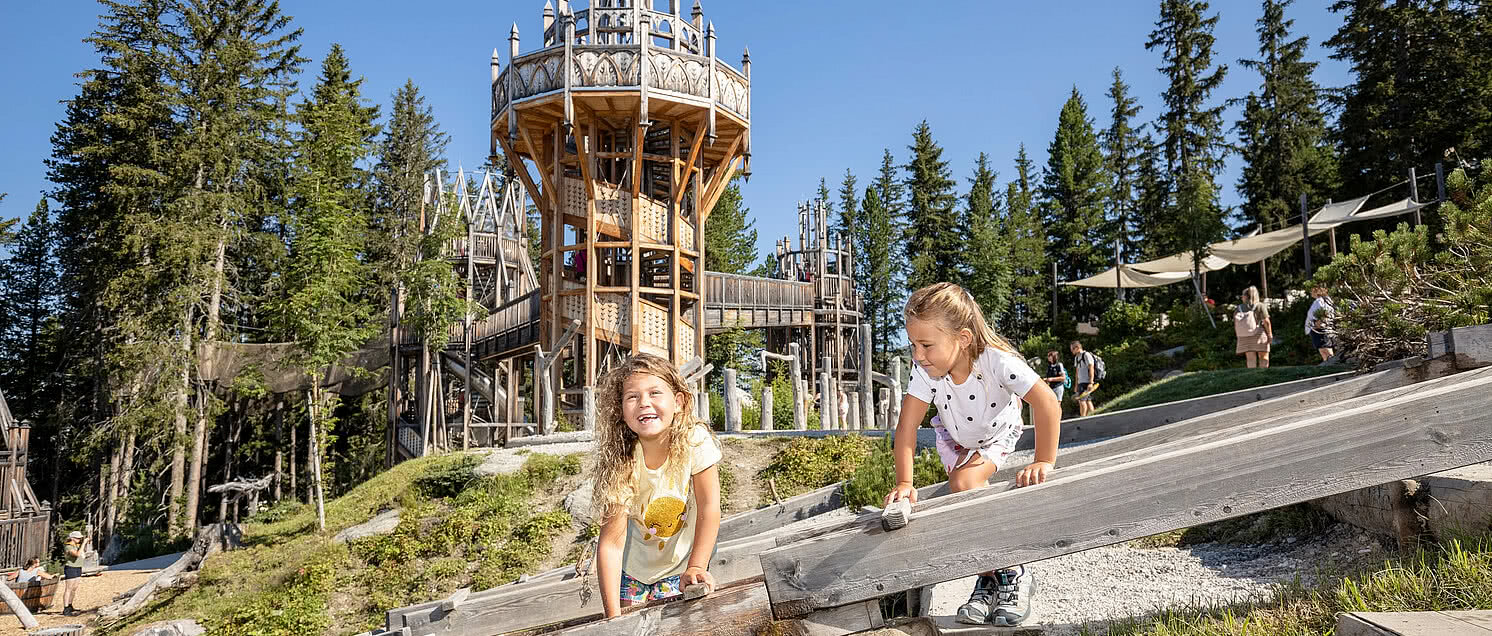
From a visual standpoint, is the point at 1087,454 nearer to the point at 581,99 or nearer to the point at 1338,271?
the point at 1338,271

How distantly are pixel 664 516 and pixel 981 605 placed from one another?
140 centimetres

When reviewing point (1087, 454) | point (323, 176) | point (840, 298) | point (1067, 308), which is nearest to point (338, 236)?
point (323, 176)

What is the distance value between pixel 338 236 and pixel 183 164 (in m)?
15.7

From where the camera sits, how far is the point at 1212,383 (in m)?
14.4

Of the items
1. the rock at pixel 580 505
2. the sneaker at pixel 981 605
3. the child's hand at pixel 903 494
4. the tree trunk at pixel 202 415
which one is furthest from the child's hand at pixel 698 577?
the tree trunk at pixel 202 415

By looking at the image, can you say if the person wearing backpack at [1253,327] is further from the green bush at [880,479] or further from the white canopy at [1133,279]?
the white canopy at [1133,279]

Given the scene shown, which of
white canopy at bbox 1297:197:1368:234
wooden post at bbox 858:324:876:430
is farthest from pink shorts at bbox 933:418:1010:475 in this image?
white canopy at bbox 1297:197:1368:234

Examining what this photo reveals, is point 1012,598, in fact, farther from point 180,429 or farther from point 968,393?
point 180,429

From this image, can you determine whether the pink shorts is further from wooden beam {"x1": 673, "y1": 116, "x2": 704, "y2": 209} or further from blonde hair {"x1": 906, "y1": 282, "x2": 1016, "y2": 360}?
wooden beam {"x1": 673, "y1": 116, "x2": 704, "y2": 209}

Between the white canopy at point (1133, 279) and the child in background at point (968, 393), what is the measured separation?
31.0m

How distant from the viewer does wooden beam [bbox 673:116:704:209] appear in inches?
878

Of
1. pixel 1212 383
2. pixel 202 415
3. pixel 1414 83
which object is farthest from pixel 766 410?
pixel 1414 83

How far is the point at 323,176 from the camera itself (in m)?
17.2

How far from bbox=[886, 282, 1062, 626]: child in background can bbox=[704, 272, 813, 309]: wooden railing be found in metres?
27.0
